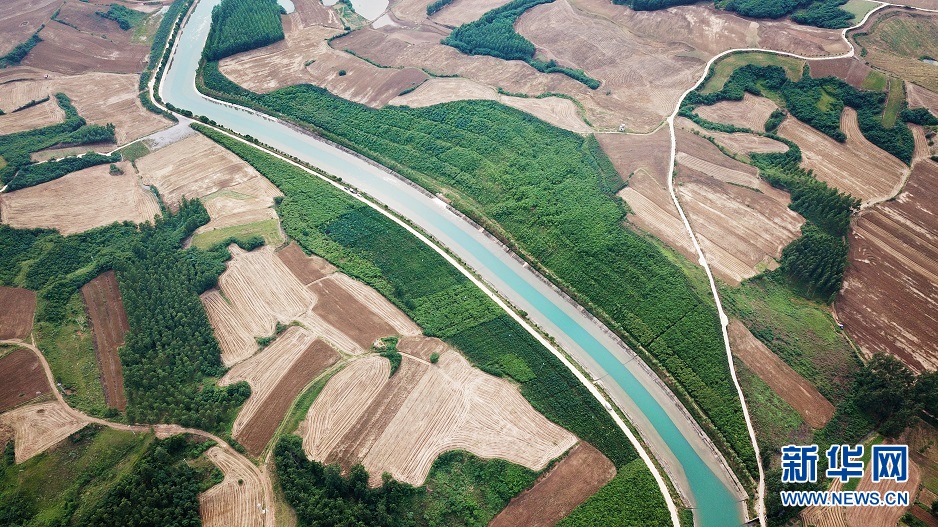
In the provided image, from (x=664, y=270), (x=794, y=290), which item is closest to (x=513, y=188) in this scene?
(x=664, y=270)

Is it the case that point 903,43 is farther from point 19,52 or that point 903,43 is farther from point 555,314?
point 19,52

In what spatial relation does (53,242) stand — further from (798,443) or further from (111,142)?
(798,443)

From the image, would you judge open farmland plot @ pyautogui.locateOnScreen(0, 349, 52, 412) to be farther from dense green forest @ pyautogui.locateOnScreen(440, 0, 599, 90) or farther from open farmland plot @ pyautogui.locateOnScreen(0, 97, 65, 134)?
dense green forest @ pyautogui.locateOnScreen(440, 0, 599, 90)

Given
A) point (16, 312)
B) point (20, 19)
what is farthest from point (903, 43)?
point (20, 19)

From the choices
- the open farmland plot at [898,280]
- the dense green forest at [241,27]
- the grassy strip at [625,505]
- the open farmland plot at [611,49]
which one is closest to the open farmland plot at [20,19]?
the dense green forest at [241,27]

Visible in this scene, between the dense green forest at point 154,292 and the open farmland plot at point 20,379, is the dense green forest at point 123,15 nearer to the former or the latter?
the dense green forest at point 154,292
